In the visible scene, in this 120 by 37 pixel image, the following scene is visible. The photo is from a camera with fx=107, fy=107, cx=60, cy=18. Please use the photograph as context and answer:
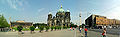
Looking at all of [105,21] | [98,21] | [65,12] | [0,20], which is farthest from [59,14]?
[0,20]

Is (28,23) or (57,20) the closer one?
(57,20)

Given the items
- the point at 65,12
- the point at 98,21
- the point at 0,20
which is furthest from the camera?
the point at 65,12

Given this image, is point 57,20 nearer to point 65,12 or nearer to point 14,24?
point 65,12

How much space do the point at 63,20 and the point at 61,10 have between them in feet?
51.3

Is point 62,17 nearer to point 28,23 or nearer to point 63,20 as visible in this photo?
point 63,20

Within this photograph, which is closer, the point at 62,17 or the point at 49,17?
the point at 62,17

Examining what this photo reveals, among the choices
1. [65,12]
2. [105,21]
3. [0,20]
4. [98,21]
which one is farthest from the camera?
[65,12]

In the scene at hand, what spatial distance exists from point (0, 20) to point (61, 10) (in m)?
87.0

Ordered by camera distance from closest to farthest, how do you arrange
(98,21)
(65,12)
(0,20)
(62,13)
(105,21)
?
(0,20) → (98,21) → (105,21) → (62,13) → (65,12)

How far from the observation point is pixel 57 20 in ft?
416

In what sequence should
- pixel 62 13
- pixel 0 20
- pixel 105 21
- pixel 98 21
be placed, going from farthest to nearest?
pixel 62 13 → pixel 105 21 → pixel 98 21 → pixel 0 20

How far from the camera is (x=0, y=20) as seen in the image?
191ft

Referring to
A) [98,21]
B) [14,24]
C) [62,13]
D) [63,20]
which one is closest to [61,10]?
[62,13]

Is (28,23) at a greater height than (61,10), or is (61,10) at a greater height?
(61,10)
